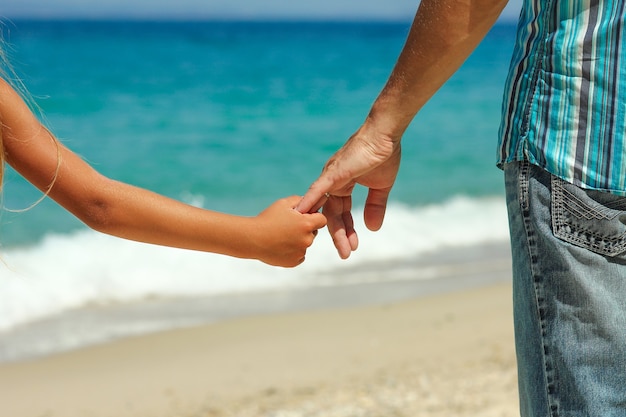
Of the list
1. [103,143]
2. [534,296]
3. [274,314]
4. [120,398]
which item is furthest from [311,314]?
[103,143]

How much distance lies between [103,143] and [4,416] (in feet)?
28.2

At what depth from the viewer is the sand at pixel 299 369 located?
12.9 feet

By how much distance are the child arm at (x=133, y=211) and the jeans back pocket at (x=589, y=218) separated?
34.8 inches

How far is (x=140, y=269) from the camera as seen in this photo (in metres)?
6.43

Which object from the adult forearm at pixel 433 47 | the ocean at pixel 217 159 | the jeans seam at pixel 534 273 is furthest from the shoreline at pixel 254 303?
the jeans seam at pixel 534 273

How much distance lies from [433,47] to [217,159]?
33.2ft

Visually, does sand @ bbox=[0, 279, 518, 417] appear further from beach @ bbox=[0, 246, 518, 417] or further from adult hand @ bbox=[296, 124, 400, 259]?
adult hand @ bbox=[296, 124, 400, 259]

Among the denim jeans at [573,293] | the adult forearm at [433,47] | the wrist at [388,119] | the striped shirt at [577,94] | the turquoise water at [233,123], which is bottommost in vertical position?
the denim jeans at [573,293]

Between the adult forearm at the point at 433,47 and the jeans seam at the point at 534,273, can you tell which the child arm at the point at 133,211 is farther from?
the jeans seam at the point at 534,273

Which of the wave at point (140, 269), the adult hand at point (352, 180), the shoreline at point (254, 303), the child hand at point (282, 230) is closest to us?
the adult hand at point (352, 180)

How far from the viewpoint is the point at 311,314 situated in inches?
216

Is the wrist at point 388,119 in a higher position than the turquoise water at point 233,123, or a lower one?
lower

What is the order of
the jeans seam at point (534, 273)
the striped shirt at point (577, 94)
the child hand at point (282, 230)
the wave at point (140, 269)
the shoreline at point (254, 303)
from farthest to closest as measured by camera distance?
the wave at point (140, 269) → the shoreline at point (254, 303) → the child hand at point (282, 230) → the jeans seam at point (534, 273) → the striped shirt at point (577, 94)

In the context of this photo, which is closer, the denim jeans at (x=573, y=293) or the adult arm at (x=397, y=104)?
the denim jeans at (x=573, y=293)
